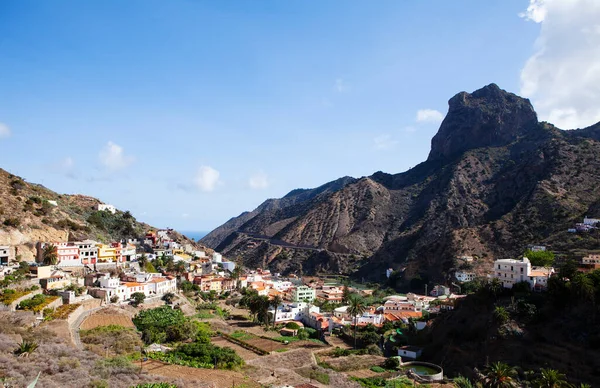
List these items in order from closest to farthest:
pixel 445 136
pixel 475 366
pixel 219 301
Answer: pixel 475 366 < pixel 219 301 < pixel 445 136

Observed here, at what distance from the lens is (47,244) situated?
154ft

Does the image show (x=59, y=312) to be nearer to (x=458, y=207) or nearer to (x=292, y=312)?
(x=292, y=312)

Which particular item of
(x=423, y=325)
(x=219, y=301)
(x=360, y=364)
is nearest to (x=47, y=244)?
(x=219, y=301)

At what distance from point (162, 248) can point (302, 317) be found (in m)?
31.2

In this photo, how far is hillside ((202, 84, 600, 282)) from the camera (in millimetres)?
87938

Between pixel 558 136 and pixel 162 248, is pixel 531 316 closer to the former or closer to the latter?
pixel 162 248

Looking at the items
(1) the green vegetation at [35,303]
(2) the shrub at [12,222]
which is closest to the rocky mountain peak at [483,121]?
(2) the shrub at [12,222]

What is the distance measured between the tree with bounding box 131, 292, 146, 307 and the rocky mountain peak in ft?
462

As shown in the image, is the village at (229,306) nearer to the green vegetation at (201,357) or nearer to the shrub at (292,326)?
the shrub at (292,326)

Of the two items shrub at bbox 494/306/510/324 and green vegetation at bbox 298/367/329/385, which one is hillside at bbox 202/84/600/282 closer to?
shrub at bbox 494/306/510/324

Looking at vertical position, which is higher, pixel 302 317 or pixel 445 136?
pixel 445 136

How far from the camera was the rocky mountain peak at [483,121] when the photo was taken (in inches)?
6153

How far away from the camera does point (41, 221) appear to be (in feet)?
176

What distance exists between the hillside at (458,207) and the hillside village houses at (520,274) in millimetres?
30671
